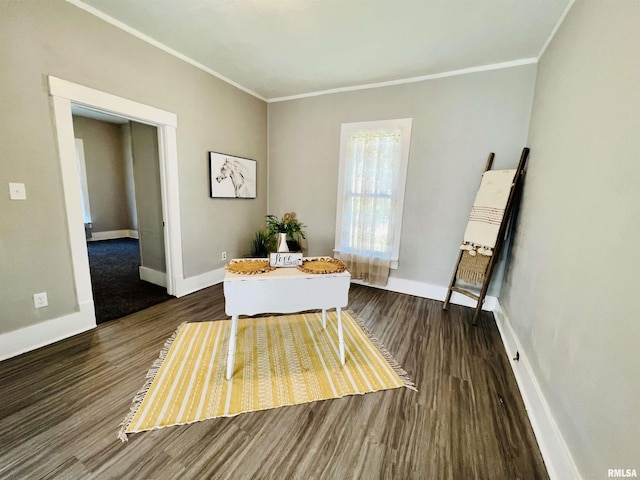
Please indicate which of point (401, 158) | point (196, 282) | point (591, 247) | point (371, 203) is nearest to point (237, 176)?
point (196, 282)

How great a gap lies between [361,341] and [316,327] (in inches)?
17.7

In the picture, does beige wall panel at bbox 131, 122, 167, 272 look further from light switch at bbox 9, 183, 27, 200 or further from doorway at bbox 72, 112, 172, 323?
light switch at bbox 9, 183, 27, 200

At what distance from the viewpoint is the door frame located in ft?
6.47

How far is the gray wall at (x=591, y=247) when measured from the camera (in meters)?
0.91

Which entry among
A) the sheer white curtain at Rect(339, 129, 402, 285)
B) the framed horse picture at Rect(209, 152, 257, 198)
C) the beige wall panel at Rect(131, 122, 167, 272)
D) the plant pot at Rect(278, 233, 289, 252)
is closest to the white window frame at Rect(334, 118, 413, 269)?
the sheer white curtain at Rect(339, 129, 402, 285)

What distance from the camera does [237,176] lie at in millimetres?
3545

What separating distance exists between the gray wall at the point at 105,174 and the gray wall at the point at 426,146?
4676 mm

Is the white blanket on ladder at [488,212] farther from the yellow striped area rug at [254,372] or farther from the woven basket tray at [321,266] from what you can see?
the woven basket tray at [321,266]

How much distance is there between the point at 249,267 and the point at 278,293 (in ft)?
1.06

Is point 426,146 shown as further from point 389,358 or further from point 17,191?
point 17,191

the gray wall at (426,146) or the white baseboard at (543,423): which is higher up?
the gray wall at (426,146)

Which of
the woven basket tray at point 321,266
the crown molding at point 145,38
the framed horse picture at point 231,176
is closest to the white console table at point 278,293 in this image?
the woven basket tray at point 321,266

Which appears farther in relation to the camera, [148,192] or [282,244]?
[148,192]

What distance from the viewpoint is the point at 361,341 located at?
89.1 inches
